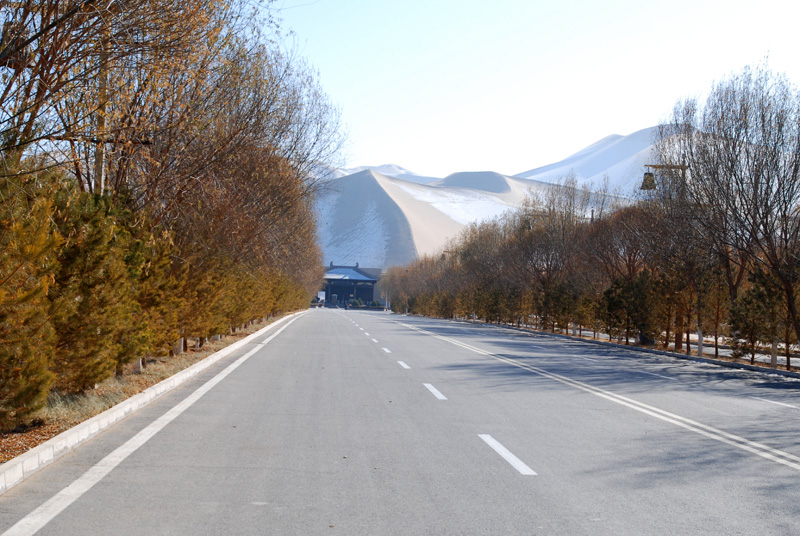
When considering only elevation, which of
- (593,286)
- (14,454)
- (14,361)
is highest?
(593,286)

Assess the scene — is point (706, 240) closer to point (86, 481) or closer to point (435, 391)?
point (435, 391)

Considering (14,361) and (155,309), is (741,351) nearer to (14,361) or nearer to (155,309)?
(155,309)

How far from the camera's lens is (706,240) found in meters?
26.1

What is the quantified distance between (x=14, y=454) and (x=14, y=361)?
951 mm

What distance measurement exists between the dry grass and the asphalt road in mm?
576

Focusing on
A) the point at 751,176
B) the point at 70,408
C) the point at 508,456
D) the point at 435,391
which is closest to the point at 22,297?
the point at 70,408

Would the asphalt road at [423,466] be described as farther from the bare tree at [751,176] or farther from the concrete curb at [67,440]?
the bare tree at [751,176]

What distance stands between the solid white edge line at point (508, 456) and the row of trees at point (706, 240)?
54.4ft

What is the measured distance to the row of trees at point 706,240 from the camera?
22.8 meters

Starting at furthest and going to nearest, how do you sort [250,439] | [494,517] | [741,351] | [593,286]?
[593,286]
[741,351]
[250,439]
[494,517]

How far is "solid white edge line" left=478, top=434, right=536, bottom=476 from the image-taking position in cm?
686

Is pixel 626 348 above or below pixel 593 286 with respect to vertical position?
below

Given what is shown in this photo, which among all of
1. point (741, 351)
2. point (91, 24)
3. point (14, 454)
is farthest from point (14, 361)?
point (741, 351)

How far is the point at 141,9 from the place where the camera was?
8484 millimetres
